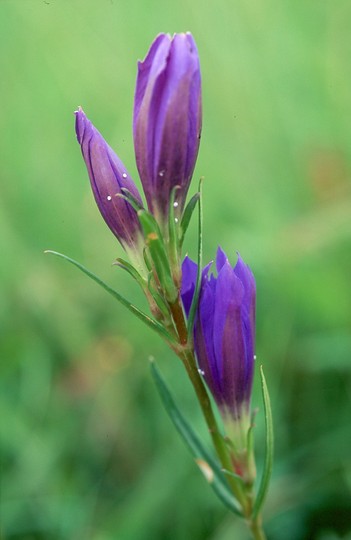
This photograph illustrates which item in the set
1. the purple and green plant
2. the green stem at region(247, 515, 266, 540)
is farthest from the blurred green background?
the purple and green plant

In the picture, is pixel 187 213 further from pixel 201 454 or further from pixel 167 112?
pixel 201 454

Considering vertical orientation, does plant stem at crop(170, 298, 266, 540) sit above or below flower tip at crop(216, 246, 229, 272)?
below

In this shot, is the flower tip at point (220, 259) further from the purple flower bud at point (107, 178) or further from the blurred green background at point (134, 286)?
the blurred green background at point (134, 286)

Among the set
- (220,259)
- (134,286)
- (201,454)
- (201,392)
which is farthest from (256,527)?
(134,286)

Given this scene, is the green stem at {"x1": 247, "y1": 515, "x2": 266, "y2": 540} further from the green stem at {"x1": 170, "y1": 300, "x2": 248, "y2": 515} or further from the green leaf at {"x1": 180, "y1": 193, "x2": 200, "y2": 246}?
the green leaf at {"x1": 180, "y1": 193, "x2": 200, "y2": 246}

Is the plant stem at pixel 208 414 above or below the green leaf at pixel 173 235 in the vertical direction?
below

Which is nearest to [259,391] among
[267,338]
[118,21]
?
[267,338]

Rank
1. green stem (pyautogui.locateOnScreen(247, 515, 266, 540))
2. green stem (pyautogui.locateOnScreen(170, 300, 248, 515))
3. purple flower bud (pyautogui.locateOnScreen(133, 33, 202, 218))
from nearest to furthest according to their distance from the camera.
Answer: purple flower bud (pyautogui.locateOnScreen(133, 33, 202, 218)), green stem (pyautogui.locateOnScreen(170, 300, 248, 515)), green stem (pyautogui.locateOnScreen(247, 515, 266, 540))

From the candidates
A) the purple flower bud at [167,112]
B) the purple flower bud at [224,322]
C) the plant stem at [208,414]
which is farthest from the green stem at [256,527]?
the purple flower bud at [167,112]
